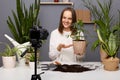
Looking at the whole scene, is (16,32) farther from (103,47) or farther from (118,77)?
(118,77)

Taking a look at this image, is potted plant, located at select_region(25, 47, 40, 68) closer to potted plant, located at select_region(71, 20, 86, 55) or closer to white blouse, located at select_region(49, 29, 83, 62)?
potted plant, located at select_region(71, 20, 86, 55)

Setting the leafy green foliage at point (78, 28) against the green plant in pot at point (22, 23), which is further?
the green plant in pot at point (22, 23)

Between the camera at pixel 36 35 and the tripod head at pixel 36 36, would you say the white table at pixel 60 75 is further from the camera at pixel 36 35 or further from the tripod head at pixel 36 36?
the camera at pixel 36 35

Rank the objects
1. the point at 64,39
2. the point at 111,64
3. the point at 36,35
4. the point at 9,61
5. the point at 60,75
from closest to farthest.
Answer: the point at 36,35 < the point at 60,75 < the point at 111,64 < the point at 9,61 < the point at 64,39

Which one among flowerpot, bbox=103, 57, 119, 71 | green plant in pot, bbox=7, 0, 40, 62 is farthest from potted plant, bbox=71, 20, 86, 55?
green plant in pot, bbox=7, 0, 40, 62

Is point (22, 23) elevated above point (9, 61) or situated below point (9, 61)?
above

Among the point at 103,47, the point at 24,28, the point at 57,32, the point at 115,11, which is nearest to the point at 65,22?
the point at 57,32

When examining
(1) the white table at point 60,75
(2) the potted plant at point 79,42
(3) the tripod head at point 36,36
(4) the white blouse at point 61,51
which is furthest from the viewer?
(4) the white blouse at point 61,51

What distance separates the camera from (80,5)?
4039 millimetres

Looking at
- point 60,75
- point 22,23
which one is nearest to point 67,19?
point 22,23

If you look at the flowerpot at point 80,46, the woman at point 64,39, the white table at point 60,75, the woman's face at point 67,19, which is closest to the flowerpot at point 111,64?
the white table at point 60,75

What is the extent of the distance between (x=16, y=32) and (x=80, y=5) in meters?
1.18

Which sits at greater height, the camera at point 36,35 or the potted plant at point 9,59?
the camera at point 36,35

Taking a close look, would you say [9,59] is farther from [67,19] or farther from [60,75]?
[67,19]
